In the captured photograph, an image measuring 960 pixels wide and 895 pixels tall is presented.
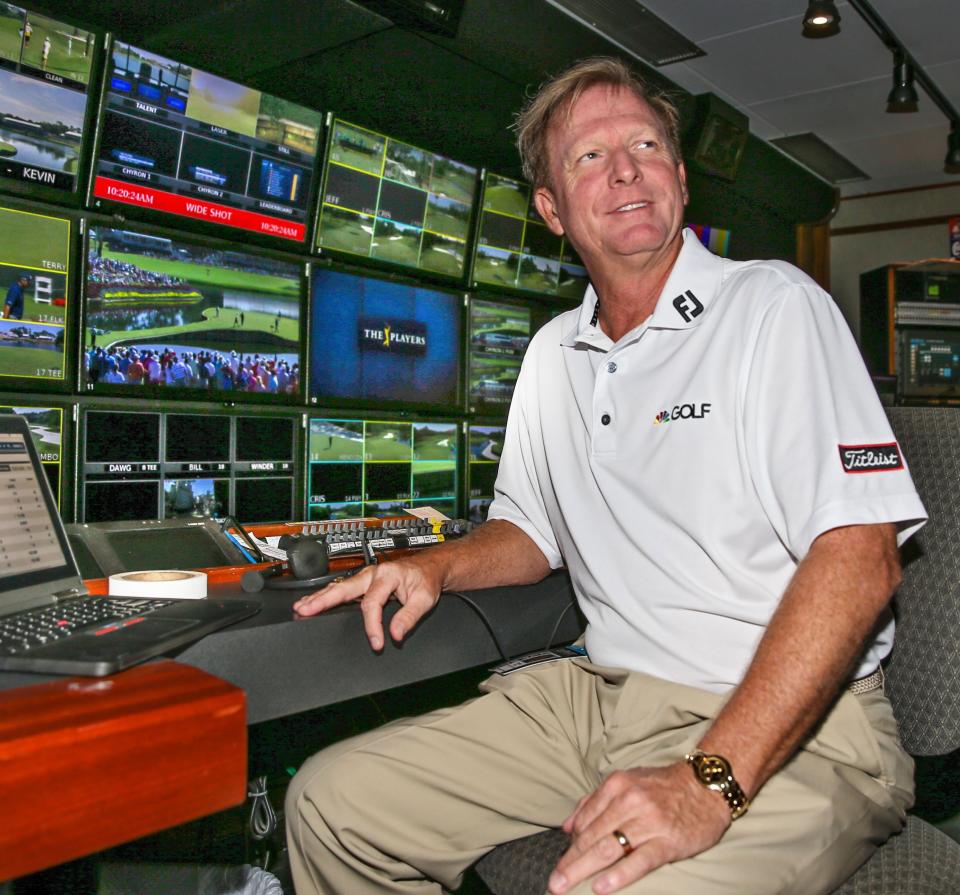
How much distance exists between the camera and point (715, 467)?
1.14 meters

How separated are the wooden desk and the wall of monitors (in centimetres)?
115

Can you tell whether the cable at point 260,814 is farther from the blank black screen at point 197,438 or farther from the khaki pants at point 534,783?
the khaki pants at point 534,783

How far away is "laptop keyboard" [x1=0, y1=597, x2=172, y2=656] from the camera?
34.9 inches

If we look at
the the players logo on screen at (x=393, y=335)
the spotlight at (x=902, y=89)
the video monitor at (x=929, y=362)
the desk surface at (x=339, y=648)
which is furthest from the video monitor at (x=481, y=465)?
the video monitor at (x=929, y=362)

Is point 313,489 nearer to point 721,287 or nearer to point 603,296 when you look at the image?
point 603,296

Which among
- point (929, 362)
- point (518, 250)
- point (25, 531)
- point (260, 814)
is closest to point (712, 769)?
point (25, 531)

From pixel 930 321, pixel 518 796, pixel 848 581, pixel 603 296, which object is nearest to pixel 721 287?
pixel 603 296

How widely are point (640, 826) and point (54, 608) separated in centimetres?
68

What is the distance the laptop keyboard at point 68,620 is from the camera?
89 centimetres

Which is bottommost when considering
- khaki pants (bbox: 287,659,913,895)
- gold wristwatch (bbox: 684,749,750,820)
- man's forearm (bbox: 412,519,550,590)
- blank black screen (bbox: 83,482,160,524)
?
khaki pants (bbox: 287,659,913,895)

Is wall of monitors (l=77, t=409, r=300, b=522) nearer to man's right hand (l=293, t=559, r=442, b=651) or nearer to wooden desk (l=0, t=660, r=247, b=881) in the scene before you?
man's right hand (l=293, t=559, r=442, b=651)

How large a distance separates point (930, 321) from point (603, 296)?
3.89 m

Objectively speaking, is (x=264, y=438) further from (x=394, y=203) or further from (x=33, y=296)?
(x=394, y=203)

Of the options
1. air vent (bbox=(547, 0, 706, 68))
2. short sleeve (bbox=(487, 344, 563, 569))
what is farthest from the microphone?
air vent (bbox=(547, 0, 706, 68))
